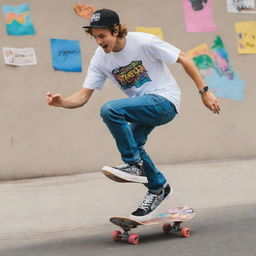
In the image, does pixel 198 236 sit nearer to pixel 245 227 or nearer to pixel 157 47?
pixel 245 227

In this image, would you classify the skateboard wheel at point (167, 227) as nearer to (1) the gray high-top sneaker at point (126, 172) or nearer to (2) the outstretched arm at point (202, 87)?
(1) the gray high-top sneaker at point (126, 172)

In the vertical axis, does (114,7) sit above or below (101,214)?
above

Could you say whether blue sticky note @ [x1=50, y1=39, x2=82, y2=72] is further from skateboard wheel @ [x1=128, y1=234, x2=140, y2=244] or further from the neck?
skateboard wheel @ [x1=128, y1=234, x2=140, y2=244]

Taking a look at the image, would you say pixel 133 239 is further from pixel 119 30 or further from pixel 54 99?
pixel 119 30

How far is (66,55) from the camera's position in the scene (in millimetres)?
7852

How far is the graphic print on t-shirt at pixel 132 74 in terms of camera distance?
17.1 feet

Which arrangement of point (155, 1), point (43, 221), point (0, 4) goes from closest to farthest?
point (43, 221) < point (0, 4) < point (155, 1)

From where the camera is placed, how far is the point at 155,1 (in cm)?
820

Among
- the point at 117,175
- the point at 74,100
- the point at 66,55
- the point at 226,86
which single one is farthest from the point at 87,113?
the point at 117,175

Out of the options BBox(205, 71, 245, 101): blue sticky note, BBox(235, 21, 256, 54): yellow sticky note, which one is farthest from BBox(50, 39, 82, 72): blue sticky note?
BBox(235, 21, 256, 54): yellow sticky note

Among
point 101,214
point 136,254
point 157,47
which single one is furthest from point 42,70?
point 136,254

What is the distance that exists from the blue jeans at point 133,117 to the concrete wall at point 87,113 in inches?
106

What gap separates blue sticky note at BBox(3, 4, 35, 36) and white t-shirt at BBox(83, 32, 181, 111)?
8.21 feet

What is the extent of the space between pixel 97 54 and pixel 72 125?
2.66 m
